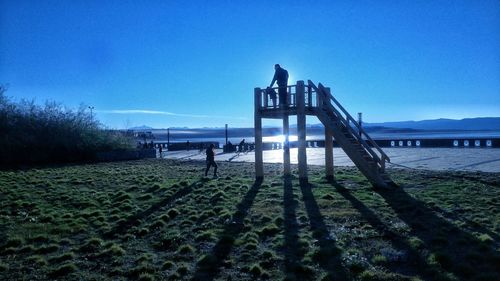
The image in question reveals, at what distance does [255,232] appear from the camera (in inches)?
377

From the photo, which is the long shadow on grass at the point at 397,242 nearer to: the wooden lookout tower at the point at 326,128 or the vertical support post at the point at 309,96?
the wooden lookout tower at the point at 326,128

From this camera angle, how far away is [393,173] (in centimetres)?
1980

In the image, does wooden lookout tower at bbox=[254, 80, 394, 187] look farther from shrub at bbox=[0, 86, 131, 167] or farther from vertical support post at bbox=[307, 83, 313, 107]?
shrub at bbox=[0, 86, 131, 167]

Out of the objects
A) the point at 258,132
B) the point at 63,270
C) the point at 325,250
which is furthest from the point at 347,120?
the point at 63,270

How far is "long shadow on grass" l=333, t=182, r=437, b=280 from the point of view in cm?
695

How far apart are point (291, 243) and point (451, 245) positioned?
293 cm

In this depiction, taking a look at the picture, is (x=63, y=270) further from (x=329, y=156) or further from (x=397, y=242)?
(x=329, y=156)

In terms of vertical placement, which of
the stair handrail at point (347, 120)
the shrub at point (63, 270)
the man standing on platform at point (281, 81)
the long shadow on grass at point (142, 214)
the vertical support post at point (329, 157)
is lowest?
the shrub at point (63, 270)

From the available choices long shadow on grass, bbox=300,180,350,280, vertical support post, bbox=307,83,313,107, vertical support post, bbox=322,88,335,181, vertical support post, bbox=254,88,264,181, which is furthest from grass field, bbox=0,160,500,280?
vertical support post, bbox=307,83,313,107

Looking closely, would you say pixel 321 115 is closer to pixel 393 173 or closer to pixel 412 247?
pixel 393 173

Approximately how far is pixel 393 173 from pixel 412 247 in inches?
479

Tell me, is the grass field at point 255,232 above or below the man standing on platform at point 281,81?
below

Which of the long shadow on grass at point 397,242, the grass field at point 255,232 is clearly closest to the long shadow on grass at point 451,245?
the grass field at point 255,232

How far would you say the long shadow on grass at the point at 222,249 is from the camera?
7.18 m
